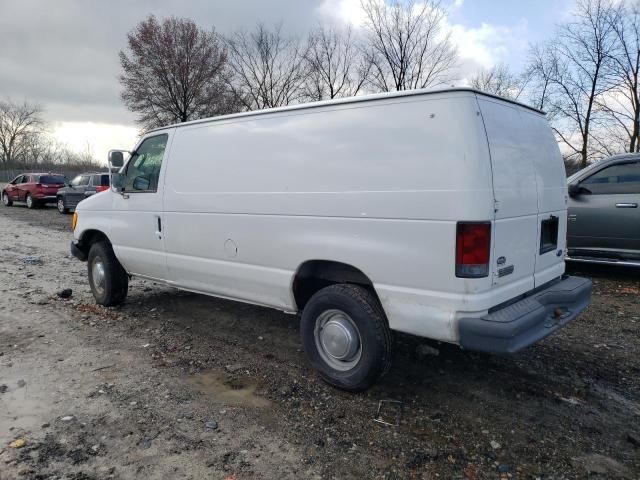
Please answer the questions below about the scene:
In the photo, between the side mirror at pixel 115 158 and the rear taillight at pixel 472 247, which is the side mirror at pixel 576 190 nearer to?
the rear taillight at pixel 472 247

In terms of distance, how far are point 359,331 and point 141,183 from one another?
318cm

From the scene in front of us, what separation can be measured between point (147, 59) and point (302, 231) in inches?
1101

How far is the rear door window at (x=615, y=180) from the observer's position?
22.8 feet

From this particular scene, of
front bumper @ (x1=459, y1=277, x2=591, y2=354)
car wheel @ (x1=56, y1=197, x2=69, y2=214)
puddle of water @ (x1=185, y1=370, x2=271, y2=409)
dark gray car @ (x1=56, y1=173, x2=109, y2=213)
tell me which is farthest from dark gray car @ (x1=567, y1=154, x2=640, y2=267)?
car wheel @ (x1=56, y1=197, x2=69, y2=214)

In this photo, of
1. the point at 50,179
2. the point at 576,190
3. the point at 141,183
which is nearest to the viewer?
the point at 141,183

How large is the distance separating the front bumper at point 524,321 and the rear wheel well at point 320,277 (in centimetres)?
83

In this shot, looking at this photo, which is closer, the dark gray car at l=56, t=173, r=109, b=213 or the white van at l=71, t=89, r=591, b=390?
the white van at l=71, t=89, r=591, b=390

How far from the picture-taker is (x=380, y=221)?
324cm

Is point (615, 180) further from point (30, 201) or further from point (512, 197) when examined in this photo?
point (30, 201)

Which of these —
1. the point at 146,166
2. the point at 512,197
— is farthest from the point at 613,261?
the point at 146,166

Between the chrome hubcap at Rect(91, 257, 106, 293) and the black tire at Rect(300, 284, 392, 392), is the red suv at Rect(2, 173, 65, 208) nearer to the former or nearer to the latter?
the chrome hubcap at Rect(91, 257, 106, 293)

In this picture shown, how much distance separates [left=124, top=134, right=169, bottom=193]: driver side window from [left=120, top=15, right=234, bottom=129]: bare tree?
2253cm

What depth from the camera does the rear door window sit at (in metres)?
6.94

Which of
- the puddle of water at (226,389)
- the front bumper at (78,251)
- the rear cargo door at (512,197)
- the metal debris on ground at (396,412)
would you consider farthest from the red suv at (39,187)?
the rear cargo door at (512,197)
